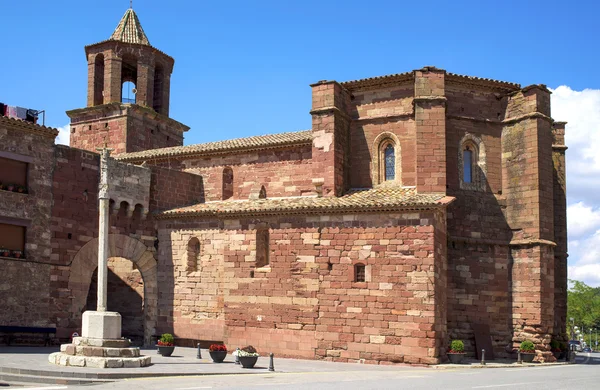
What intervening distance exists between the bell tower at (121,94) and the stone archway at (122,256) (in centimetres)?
844

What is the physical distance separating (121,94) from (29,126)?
34.4 ft

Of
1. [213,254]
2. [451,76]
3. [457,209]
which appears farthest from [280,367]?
[451,76]

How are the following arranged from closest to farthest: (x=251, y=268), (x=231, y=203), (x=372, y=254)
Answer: (x=372, y=254) < (x=251, y=268) < (x=231, y=203)

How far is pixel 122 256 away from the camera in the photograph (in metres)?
26.1

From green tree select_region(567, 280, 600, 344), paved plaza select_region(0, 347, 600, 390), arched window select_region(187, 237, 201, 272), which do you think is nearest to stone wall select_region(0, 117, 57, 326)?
paved plaza select_region(0, 347, 600, 390)

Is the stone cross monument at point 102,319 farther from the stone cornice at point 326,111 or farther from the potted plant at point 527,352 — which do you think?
the potted plant at point 527,352

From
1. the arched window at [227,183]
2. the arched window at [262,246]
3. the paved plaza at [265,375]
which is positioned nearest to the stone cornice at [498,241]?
the paved plaza at [265,375]

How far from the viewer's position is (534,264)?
2508 centimetres

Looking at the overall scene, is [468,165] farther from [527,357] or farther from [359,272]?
[527,357]

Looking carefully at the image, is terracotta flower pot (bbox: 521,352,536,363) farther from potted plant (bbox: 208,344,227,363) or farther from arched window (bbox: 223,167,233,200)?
arched window (bbox: 223,167,233,200)

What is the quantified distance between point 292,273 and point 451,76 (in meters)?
9.18

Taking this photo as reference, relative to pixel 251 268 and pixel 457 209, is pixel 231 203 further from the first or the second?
pixel 457 209

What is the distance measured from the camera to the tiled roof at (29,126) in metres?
22.8

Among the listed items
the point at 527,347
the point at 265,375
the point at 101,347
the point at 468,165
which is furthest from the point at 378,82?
the point at 101,347
